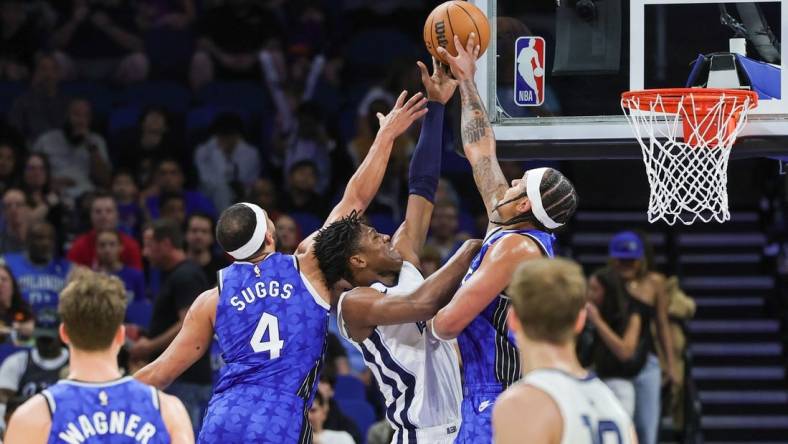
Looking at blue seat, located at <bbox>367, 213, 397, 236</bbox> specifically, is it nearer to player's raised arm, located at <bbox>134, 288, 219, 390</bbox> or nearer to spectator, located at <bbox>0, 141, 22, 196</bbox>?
spectator, located at <bbox>0, 141, 22, 196</bbox>

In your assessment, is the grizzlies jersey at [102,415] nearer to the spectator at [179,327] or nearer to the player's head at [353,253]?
the player's head at [353,253]

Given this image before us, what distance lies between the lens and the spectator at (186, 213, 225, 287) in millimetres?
10609

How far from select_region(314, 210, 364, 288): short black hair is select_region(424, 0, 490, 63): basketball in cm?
119

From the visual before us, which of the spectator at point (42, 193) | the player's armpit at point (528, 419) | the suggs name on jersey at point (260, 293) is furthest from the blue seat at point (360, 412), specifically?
the player's armpit at point (528, 419)

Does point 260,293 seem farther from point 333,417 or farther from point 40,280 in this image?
point 40,280

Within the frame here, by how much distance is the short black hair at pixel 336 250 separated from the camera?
603 centimetres

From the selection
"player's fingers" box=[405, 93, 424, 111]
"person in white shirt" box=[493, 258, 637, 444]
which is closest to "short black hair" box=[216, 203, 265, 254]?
"player's fingers" box=[405, 93, 424, 111]

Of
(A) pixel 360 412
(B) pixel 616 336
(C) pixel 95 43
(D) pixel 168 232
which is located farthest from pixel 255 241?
(C) pixel 95 43

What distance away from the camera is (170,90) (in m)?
14.5

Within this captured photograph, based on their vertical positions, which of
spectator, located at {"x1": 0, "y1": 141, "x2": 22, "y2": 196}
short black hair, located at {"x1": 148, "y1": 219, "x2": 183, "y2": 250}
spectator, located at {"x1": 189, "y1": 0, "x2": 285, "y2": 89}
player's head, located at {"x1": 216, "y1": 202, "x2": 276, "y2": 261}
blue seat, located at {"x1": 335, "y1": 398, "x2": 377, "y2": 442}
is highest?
spectator, located at {"x1": 189, "y1": 0, "x2": 285, "y2": 89}

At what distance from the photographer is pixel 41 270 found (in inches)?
429

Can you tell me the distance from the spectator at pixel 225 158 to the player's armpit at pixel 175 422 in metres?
8.51

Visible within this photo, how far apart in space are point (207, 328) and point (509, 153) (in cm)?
188

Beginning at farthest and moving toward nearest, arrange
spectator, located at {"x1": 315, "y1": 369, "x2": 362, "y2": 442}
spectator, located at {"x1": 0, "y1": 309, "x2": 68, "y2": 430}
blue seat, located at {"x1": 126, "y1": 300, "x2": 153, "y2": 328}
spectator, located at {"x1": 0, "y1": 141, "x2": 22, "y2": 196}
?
spectator, located at {"x1": 0, "y1": 141, "x2": 22, "y2": 196} → blue seat, located at {"x1": 126, "y1": 300, "x2": 153, "y2": 328} → spectator, located at {"x1": 0, "y1": 309, "x2": 68, "y2": 430} → spectator, located at {"x1": 315, "y1": 369, "x2": 362, "y2": 442}
